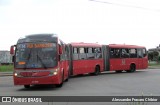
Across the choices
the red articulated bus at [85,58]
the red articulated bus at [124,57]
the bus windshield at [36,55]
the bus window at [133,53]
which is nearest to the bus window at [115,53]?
the red articulated bus at [124,57]

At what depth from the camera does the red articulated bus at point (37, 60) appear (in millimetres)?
20062

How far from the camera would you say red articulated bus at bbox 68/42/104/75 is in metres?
30.4

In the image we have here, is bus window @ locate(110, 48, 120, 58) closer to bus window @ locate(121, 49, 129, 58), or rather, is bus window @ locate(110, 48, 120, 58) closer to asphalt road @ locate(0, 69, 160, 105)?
bus window @ locate(121, 49, 129, 58)

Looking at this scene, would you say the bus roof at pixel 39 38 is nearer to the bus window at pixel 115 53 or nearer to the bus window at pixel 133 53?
the bus window at pixel 115 53

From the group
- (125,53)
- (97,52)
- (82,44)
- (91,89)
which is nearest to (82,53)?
(82,44)

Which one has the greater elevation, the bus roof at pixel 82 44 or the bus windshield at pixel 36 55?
the bus roof at pixel 82 44

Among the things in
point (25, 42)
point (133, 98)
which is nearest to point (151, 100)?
point (133, 98)

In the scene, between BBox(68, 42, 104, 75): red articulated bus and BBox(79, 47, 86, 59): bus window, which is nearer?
BBox(68, 42, 104, 75): red articulated bus

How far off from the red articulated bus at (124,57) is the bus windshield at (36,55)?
14914 millimetres

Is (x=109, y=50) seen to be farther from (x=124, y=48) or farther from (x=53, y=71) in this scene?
(x=53, y=71)

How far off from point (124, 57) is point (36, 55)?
1779 cm

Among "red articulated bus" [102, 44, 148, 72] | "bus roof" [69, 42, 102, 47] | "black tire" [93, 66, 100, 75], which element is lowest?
"black tire" [93, 66, 100, 75]

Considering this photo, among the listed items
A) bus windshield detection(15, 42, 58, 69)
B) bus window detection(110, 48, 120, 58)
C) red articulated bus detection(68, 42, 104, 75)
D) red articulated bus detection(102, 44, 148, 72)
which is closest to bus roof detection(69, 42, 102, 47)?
red articulated bus detection(68, 42, 104, 75)

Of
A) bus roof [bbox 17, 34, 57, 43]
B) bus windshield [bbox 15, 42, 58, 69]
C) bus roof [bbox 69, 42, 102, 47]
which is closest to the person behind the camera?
bus windshield [bbox 15, 42, 58, 69]
